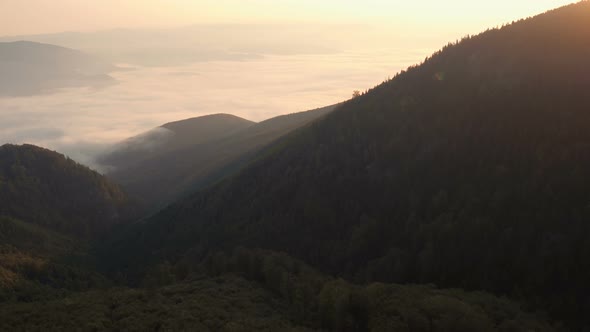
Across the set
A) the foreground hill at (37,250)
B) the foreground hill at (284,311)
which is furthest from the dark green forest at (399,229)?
the foreground hill at (37,250)

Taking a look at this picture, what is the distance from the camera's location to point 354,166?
382 feet

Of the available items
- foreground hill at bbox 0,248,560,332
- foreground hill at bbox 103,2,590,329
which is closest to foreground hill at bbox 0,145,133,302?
foreground hill at bbox 103,2,590,329

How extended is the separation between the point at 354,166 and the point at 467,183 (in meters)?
35.0

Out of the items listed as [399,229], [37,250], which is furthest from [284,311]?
[37,250]

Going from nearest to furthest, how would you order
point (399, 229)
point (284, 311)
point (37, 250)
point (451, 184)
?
point (284, 311), point (451, 184), point (399, 229), point (37, 250)

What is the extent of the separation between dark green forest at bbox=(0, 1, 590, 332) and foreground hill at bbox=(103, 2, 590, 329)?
14.0 inches

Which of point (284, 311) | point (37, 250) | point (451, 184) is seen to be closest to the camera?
point (284, 311)

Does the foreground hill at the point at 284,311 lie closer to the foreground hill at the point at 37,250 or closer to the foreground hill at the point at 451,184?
the foreground hill at the point at 451,184

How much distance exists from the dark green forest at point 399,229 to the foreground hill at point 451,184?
1.17 feet

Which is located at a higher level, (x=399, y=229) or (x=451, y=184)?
(x=451, y=184)

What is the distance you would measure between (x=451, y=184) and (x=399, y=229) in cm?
1363

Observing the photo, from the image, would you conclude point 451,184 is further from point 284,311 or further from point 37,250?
point 37,250

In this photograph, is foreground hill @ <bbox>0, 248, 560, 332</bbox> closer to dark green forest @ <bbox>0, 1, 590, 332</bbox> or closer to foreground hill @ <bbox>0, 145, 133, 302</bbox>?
dark green forest @ <bbox>0, 1, 590, 332</bbox>

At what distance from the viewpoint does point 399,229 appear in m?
90.1
